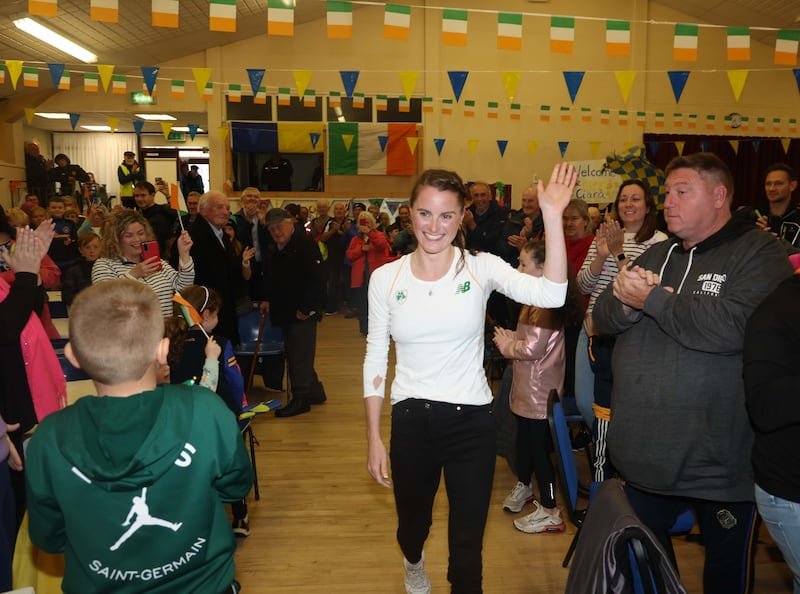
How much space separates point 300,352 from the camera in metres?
5.46

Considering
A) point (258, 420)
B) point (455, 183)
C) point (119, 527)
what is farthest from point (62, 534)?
point (258, 420)

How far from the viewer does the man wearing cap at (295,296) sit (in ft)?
17.6

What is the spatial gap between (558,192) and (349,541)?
7.37 ft

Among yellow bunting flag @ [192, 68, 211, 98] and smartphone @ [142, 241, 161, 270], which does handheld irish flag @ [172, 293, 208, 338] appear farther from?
yellow bunting flag @ [192, 68, 211, 98]

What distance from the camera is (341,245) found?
35.6 ft

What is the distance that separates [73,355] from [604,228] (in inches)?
102

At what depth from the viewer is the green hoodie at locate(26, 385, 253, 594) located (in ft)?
4.63

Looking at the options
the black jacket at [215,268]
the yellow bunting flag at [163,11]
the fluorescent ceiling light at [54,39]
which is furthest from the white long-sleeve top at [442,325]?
the fluorescent ceiling light at [54,39]

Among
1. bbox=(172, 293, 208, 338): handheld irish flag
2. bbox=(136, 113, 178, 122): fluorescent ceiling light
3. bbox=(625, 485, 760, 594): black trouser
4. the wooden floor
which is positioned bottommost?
the wooden floor

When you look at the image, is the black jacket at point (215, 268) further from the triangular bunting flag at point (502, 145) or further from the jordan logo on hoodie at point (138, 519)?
the triangular bunting flag at point (502, 145)

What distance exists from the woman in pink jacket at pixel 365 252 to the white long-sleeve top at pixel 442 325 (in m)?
7.03

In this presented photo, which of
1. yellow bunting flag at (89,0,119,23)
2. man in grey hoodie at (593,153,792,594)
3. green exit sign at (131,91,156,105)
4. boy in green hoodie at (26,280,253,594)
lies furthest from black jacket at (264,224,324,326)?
green exit sign at (131,91,156,105)

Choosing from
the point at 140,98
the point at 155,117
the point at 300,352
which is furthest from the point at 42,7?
the point at 155,117

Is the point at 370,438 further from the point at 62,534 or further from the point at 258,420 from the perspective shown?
the point at 258,420
